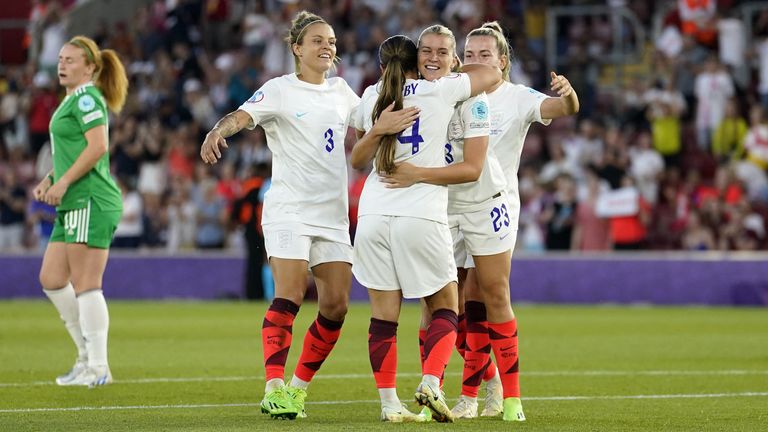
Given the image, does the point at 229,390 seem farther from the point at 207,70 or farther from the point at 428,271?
the point at 207,70

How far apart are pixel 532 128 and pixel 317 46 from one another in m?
15.8

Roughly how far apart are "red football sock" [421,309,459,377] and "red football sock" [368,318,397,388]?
0.19m

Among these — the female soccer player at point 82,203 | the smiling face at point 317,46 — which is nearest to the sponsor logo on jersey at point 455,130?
the smiling face at point 317,46

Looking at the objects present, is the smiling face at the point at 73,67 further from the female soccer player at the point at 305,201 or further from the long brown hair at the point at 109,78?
the female soccer player at the point at 305,201

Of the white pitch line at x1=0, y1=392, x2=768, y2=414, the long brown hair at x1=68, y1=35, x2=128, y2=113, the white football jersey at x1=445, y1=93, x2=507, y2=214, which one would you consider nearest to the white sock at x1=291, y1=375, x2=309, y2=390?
the white pitch line at x1=0, y1=392, x2=768, y2=414

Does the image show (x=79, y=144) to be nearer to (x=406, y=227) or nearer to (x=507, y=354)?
(x=406, y=227)

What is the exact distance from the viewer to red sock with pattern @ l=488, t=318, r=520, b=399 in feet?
27.5

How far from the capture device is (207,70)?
28172 millimetres

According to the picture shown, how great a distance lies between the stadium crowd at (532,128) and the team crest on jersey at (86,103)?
1074 centimetres

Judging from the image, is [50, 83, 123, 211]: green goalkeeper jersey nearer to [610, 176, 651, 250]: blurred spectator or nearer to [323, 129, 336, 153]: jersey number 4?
[323, 129, 336, 153]: jersey number 4

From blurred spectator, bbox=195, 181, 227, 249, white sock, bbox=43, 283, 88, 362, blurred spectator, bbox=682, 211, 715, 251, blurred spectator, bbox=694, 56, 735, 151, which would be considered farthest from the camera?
blurred spectator, bbox=195, 181, 227, 249

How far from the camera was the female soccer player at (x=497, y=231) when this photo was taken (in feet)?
27.6

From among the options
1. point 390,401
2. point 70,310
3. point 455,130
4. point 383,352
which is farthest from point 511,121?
point 70,310

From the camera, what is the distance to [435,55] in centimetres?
810
